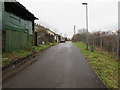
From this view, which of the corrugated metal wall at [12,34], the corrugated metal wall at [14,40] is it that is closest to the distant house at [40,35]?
the corrugated metal wall at [14,40]

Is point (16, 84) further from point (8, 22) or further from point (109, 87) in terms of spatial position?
point (8, 22)

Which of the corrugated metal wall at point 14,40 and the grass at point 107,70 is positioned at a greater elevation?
the corrugated metal wall at point 14,40

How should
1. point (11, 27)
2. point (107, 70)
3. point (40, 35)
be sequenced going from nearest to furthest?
point (107, 70), point (11, 27), point (40, 35)

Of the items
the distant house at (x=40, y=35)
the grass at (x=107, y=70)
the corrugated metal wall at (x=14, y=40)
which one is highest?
the distant house at (x=40, y=35)

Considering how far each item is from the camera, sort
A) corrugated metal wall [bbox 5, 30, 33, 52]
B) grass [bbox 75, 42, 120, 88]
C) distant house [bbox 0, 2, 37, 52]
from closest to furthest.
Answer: grass [bbox 75, 42, 120, 88]
distant house [bbox 0, 2, 37, 52]
corrugated metal wall [bbox 5, 30, 33, 52]

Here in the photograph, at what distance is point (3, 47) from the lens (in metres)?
7.43

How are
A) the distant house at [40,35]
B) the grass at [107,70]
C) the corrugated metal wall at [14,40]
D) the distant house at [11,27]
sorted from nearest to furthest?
the grass at [107,70] → the distant house at [11,27] → the corrugated metal wall at [14,40] → the distant house at [40,35]

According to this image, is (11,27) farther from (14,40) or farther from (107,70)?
(107,70)

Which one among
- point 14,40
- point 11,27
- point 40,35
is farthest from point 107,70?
point 40,35

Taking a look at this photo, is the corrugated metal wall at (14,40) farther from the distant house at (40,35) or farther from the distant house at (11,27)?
the distant house at (40,35)

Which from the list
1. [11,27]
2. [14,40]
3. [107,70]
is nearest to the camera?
[107,70]

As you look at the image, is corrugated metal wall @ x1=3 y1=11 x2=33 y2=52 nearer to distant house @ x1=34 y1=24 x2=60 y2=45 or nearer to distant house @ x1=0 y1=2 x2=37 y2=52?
distant house @ x1=0 y1=2 x2=37 y2=52

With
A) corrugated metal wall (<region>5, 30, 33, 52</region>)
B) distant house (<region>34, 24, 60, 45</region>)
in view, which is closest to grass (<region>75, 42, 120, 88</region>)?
corrugated metal wall (<region>5, 30, 33, 52</region>)

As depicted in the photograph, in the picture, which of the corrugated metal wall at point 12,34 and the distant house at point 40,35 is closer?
the corrugated metal wall at point 12,34
